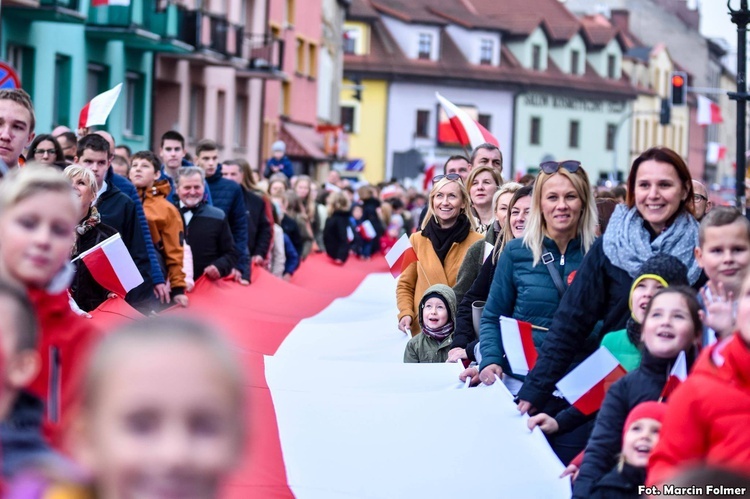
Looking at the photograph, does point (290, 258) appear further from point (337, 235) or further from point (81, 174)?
point (81, 174)

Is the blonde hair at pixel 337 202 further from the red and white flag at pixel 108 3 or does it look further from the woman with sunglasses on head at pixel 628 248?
the woman with sunglasses on head at pixel 628 248

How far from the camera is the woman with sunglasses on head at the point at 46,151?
10523mm

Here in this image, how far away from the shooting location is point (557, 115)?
3273 inches

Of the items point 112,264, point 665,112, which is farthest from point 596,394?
point 665,112

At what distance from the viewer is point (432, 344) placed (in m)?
10.1

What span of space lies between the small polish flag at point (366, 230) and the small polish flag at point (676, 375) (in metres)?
24.9

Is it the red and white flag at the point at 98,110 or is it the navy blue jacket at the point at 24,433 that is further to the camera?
the red and white flag at the point at 98,110

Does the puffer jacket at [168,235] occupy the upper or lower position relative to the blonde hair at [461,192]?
lower

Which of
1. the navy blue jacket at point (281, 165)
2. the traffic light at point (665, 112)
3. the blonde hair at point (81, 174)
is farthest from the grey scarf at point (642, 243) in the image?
the traffic light at point (665, 112)

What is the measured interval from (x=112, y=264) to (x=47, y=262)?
5.36m

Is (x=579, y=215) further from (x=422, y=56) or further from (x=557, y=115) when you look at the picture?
(x=557, y=115)

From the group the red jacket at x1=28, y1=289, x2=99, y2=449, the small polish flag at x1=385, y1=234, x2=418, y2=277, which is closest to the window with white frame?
the small polish flag at x1=385, y1=234, x2=418, y2=277

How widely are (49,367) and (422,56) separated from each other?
244 ft

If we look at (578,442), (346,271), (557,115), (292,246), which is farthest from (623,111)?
(578,442)
